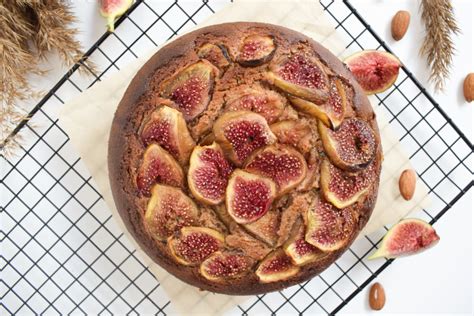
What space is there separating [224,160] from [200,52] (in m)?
0.41

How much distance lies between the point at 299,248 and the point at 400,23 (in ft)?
4.22

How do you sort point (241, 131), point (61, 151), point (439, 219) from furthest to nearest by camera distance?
point (439, 219), point (61, 151), point (241, 131)

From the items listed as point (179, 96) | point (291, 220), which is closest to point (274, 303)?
point (291, 220)

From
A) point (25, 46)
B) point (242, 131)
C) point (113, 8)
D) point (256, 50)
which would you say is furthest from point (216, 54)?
point (25, 46)

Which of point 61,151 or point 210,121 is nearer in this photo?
point 210,121

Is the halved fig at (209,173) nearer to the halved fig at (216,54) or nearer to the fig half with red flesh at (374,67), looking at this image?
the halved fig at (216,54)

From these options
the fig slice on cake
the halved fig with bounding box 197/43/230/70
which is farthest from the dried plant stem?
the halved fig with bounding box 197/43/230/70

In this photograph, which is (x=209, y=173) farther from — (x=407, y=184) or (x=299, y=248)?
(x=407, y=184)

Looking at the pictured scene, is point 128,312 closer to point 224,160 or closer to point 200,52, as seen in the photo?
point 224,160

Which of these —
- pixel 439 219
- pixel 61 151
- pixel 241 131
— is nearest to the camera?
pixel 241 131

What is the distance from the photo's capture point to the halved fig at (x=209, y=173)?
2143mm

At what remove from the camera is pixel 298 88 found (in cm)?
219

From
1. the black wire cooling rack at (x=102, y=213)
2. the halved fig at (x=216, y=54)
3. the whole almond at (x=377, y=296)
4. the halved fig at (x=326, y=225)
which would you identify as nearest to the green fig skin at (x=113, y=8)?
the black wire cooling rack at (x=102, y=213)

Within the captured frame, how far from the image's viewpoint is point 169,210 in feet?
7.17
